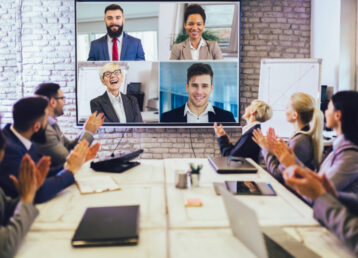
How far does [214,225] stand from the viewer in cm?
143

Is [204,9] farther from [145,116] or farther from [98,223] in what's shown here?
[98,223]

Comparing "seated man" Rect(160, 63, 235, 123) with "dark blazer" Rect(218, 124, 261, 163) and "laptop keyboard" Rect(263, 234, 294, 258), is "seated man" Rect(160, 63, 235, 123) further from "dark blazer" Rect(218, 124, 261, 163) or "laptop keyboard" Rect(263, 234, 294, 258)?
"laptop keyboard" Rect(263, 234, 294, 258)

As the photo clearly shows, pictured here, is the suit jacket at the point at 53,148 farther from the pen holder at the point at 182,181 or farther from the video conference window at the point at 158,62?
the video conference window at the point at 158,62

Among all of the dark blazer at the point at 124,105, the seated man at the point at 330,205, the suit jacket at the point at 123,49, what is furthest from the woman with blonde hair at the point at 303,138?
the suit jacket at the point at 123,49

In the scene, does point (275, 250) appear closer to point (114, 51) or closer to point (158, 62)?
point (158, 62)

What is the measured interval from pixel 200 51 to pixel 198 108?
0.80m

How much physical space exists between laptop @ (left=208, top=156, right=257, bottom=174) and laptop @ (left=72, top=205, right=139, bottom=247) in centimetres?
97

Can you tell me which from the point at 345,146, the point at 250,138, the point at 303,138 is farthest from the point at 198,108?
the point at 345,146

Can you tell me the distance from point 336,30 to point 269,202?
327cm

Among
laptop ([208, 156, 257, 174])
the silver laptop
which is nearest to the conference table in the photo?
the silver laptop

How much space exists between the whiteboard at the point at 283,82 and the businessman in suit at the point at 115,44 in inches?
69.0

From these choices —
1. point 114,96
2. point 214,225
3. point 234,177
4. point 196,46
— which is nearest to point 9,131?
point 214,225

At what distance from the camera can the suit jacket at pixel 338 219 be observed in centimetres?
118

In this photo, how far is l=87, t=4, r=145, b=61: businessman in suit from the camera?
465cm
